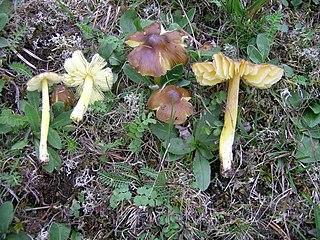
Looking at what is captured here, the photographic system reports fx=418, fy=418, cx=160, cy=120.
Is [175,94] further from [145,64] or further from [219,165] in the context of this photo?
[219,165]

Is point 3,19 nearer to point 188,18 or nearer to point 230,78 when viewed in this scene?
point 188,18

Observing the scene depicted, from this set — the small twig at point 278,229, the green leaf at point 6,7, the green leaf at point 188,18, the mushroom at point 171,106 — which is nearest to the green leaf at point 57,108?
the mushroom at point 171,106

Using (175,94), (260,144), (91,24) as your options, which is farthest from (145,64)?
(260,144)

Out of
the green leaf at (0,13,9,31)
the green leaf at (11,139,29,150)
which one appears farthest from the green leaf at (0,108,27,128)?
the green leaf at (0,13,9,31)

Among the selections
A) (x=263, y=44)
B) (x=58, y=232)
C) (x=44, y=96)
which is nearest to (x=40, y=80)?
(x=44, y=96)

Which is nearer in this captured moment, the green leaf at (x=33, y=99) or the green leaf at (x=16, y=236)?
the green leaf at (x=16, y=236)

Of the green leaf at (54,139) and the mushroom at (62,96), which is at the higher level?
the mushroom at (62,96)

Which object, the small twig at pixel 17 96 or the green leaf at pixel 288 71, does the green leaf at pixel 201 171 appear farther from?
the small twig at pixel 17 96
